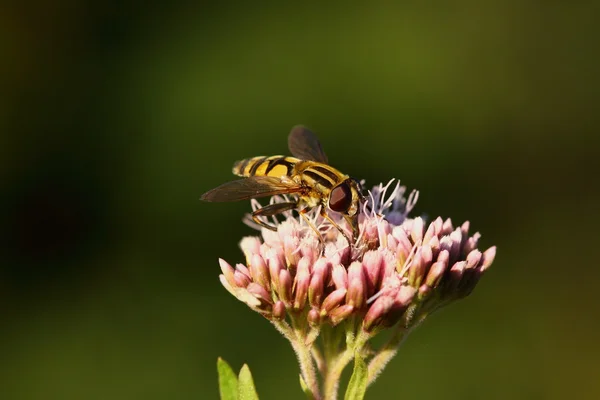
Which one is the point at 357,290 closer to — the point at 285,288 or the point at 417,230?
the point at 285,288

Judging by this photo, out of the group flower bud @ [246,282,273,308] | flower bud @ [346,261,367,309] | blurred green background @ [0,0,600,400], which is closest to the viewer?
flower bud @ [346,261,367,309]

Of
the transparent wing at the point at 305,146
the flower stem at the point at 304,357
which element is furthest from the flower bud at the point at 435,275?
the transparent wing at the point at 305,146

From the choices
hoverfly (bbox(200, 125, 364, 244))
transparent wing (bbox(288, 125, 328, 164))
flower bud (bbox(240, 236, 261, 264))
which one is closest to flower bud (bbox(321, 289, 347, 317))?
hoverfly (bbox(200, 125, 364, 244))

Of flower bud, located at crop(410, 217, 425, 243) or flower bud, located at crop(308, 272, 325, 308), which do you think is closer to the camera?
flower bud, located at crop(308, 272, 325, 308)

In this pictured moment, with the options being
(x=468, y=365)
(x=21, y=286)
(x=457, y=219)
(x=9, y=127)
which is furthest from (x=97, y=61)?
(x=468, y=365)

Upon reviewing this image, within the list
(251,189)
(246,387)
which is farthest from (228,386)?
(251,189)

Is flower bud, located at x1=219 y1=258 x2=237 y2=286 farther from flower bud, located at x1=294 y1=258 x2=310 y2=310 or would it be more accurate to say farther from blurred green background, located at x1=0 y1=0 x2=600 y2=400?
blurred green background, located at x1=0 y1=0 x2=600 y2=400
